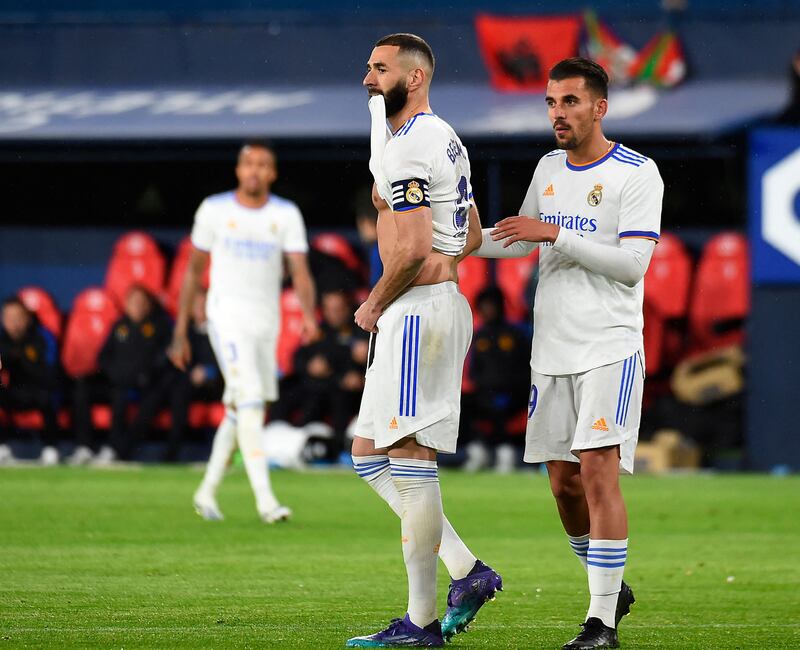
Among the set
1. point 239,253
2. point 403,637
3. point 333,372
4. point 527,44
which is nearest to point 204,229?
point 239,253

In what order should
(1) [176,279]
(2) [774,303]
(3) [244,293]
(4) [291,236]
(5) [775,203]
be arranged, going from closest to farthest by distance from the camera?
(3) [244,293] < (4) [291,236] < (5) [775,203] < (2) [774,303] < (1) [176,279]

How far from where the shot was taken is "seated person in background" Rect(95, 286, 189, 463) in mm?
18422

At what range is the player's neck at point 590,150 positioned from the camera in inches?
266

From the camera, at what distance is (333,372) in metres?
18.1

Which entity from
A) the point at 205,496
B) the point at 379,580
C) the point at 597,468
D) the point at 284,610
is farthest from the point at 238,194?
the point at 597,468

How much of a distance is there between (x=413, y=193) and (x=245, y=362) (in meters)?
5.78

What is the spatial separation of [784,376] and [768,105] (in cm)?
297

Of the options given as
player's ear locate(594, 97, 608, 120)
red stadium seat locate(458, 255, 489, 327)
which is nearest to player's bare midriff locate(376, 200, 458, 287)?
player's ear locate(594, 97, 608, 120)

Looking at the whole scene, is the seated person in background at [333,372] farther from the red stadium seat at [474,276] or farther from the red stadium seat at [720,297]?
the red stadium seat at [720,297]

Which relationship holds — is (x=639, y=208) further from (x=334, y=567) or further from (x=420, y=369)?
(x=334, y=567)

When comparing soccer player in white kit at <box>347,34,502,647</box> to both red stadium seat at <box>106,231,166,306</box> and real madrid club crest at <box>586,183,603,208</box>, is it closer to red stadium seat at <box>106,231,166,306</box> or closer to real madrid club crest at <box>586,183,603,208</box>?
real madrid club crest at <box>586,183,603,208</box>

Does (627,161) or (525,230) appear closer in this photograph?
(525,230)

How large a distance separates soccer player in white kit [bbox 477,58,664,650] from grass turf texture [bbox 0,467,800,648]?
56cm

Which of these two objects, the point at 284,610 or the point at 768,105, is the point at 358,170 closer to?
the point at 768,105
